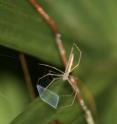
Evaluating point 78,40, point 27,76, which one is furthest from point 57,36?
point 27,76

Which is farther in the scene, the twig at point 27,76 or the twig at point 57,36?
the twig at point 27,76

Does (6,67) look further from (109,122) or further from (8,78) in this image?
(109,122)

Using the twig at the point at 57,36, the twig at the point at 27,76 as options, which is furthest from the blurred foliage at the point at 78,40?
the twig at the point at 27,76

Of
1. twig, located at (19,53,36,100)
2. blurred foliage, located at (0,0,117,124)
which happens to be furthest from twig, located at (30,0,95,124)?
twig, located at (19,53,36,100)

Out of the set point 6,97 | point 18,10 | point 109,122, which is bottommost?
point 109,122

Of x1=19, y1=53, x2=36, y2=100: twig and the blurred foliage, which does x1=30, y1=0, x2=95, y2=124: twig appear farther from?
x1=19, y1=53, x2=36, y2=100: twig

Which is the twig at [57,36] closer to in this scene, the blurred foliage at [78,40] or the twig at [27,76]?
the blurred foliage at [78,40]

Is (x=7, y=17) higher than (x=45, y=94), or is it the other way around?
(x=7, y=17)

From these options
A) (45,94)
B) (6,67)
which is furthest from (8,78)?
(45,94)

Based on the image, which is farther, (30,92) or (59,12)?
(30,92)
